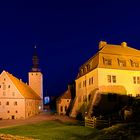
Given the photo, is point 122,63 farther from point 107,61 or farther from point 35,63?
point 35,63

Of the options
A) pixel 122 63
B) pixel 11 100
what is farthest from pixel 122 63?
pixel 11 100

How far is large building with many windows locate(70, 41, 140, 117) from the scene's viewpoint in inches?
1834

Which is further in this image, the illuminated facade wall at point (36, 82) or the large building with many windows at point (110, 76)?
the illuminated facade wall at point (36, 82)

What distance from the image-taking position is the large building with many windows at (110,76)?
4659cm

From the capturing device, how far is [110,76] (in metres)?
47.7

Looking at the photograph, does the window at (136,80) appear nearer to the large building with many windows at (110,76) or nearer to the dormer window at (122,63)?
the large building with many windows at (110,76)

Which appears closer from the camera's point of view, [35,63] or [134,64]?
[134,64]

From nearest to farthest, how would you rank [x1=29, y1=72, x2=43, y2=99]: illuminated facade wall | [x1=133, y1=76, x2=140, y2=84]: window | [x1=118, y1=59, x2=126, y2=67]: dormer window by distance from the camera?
[x1=118, y1=59, x2=126, y2=67]: dormer window < [x1=133, y1=76, x2=140, y2=84]: window < [x1=29, y1=72, x2=43, y2=99]: illuminated facade wall

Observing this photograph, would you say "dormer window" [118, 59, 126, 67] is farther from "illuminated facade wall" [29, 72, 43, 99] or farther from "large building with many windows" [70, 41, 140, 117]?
"illuminated facade wall" [29, 72, 43, 99]

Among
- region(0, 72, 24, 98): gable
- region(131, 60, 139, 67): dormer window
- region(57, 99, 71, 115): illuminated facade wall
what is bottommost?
region(57, 99, 71, 115): illuminated facade wall

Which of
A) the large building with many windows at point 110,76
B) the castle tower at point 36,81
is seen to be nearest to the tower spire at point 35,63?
the castle tower at point 36,81

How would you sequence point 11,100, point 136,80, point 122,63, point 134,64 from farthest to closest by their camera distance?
1. point 11,100
2. point 134,64
3. point 136,80
4. point 122,63

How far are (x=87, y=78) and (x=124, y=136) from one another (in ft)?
95.6

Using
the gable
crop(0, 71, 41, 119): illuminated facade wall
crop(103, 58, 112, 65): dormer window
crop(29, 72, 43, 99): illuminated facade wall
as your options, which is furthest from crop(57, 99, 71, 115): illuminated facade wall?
crop(103, 58, 112, 65): dormer window
